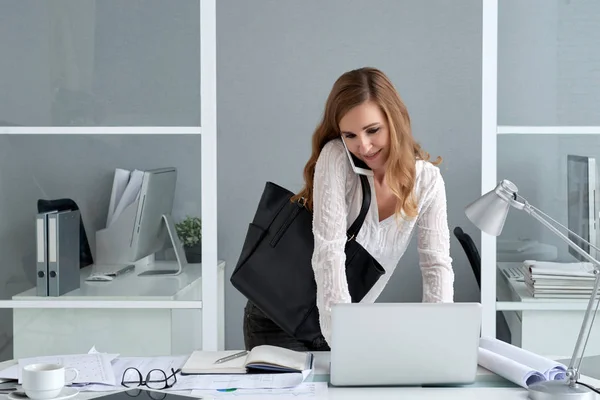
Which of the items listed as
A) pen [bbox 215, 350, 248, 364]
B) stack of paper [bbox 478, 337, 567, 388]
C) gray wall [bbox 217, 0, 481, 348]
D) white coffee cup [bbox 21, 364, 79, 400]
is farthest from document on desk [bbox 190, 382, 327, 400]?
gray wall [bbox 217, 0, 481, 348]

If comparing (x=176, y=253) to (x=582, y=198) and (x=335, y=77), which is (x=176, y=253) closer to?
(x=582, y=198)

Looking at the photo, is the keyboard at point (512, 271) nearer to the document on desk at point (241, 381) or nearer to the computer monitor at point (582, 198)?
the computer monitor at point (582, 198)

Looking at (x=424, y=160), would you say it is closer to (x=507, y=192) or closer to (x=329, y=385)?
(x=507, y=192)

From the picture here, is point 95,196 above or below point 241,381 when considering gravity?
above

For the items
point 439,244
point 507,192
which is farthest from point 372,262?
point 507,192

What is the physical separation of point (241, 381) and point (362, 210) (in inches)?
25.9

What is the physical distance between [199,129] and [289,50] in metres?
1.47

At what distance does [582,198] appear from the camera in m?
3.12

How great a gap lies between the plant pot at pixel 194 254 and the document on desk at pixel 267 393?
1371mm

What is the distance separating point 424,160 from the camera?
2432 mm

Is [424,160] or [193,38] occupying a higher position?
[193,38]

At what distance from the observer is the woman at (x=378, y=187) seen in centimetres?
223

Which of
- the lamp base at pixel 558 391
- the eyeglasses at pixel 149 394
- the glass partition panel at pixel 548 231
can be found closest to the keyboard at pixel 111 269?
the eyeglasses at pixel 149 394

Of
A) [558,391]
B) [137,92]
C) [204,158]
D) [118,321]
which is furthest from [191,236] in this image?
[558,391]
